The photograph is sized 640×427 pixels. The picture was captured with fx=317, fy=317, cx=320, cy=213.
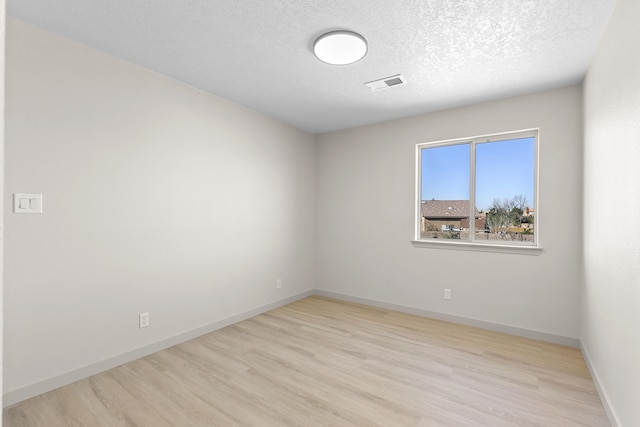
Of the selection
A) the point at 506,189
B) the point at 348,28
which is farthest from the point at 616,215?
the point at 348,28

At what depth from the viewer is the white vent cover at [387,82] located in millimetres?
2896

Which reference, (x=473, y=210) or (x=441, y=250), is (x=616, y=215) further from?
(x=441, y=250)

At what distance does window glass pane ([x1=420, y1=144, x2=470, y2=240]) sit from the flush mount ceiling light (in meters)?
1.88

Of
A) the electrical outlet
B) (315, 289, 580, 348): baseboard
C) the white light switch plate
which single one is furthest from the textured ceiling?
(315, 289, 580, 348): baseboard

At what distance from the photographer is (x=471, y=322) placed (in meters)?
3.51

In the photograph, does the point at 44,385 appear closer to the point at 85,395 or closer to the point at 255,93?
the point at 85,395

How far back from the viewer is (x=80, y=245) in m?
2.39

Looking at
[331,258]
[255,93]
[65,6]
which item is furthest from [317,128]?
[65,6]

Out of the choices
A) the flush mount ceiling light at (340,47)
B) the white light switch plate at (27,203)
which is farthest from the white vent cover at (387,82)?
the white light switch plate at (27,203)

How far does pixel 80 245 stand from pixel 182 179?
1.00 meters

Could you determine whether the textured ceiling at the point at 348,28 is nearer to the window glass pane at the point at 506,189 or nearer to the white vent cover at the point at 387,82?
the white vent cover at the point at 387,82

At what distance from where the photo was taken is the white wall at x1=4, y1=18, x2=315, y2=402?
215 centimetres

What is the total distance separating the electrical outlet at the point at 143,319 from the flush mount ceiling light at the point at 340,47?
2.63 meters

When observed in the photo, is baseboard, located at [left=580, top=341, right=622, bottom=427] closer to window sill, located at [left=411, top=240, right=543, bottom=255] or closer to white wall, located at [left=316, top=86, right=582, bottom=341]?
white wall, located at [left=316, top=86, right=582, bottom=341]
